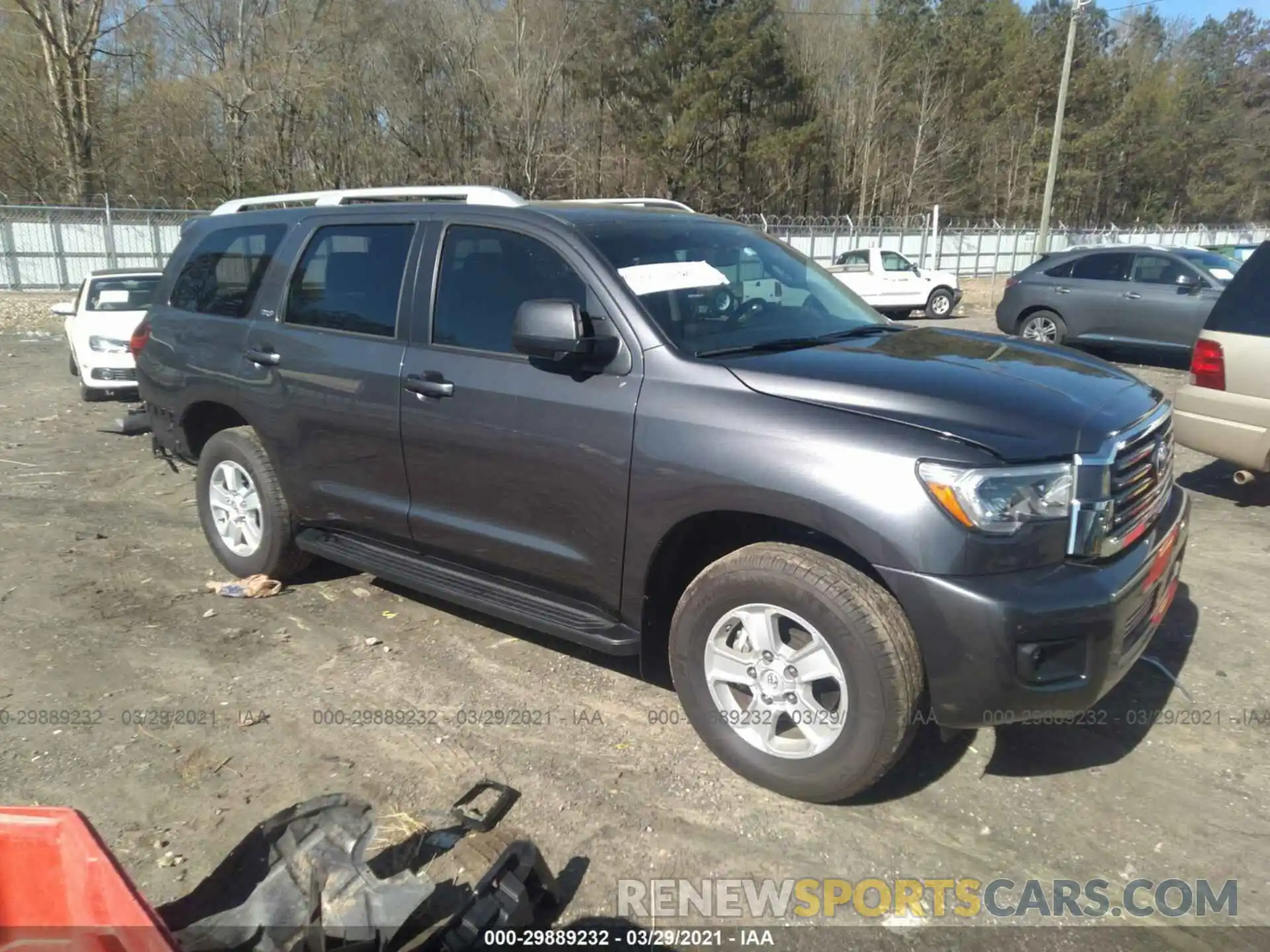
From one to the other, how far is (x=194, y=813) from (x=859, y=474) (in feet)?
8.02

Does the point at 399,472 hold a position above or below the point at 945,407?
below

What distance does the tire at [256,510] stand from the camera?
4844 millimetres

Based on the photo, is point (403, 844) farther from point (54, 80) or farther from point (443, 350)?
point (54, 80)

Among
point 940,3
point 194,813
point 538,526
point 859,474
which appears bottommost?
point 194,813

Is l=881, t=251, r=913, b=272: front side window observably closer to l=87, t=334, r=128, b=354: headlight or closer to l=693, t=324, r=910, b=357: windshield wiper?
l=87, t=334, r=128, b=354: headlight

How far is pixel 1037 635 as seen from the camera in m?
2.77

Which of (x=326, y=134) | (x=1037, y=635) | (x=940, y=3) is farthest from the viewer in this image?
(x=940, y=3)

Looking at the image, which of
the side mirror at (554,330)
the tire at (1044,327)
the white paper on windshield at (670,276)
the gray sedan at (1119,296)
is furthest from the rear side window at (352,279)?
the tire at (1044,327)

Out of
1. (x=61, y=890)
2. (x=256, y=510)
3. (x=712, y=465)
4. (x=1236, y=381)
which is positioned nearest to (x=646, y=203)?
(x=712, y=465)

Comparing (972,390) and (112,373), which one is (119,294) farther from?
(972,390)

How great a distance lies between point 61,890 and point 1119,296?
13.9 m

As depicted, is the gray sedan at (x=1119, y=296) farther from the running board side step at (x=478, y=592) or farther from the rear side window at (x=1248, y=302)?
the running board side step at (x=478, y=592)

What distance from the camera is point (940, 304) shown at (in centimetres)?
2220

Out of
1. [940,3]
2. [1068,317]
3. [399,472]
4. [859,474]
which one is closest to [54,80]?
[1068,317]
